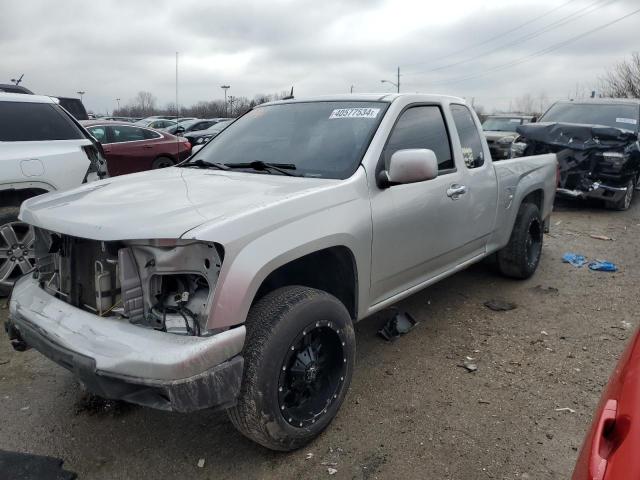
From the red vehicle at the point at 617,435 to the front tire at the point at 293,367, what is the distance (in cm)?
134

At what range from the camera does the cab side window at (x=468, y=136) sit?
414cm

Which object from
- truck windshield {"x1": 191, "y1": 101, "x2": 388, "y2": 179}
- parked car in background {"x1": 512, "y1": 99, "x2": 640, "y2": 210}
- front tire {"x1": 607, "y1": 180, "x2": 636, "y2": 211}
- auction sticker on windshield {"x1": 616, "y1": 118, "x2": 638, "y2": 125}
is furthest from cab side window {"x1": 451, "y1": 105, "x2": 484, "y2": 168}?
auction sticker on windshield {"x1": 616, "y1": 118, "x2": 638, "y2": 125}

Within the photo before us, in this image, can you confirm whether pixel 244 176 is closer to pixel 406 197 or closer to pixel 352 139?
pixel 352 139

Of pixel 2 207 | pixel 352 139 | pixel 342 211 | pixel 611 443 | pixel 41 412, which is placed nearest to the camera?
pixel 611 443

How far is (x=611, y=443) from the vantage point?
128 cm

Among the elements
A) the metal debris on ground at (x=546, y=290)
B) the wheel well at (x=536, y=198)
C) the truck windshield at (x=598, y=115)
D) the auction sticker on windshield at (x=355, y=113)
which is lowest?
the metal debris on ground at (x=546, y=290)

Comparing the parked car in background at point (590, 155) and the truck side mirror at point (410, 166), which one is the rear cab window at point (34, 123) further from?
the parked car in background at point (590, 155)

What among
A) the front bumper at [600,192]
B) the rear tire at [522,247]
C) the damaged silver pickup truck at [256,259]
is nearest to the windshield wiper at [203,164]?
the damaged silver pickup truck at [256,259]

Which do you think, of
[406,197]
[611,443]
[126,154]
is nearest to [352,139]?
[406,197]

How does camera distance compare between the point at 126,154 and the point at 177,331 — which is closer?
the point at 177,331

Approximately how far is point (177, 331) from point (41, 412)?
4.89 ft

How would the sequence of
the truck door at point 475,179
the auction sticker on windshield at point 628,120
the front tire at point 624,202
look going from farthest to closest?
1. the auction sticker on windshield at point 628,120
2. the front tire at point 624,202
3. the truck door at point 475,179

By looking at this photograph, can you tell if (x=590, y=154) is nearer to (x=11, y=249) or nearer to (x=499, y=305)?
(x=499, y=305)

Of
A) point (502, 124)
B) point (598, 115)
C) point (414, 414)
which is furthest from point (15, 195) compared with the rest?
point (502, 124)
